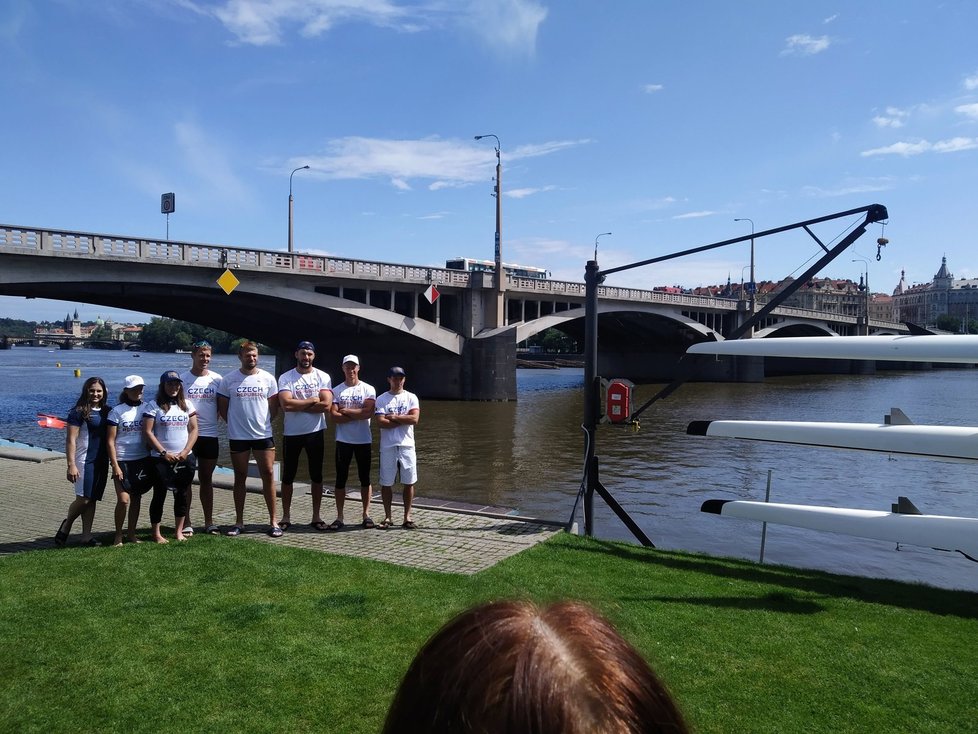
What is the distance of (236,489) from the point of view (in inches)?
330

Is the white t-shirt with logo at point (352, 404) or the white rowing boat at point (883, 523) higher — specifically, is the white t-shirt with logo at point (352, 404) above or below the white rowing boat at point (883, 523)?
above

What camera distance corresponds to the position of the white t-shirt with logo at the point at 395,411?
8.80 meters

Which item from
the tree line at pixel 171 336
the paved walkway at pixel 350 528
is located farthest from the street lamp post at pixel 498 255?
the tree line at pixel 171 336

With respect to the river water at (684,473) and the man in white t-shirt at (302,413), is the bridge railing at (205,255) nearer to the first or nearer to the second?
the river water at (684,473)

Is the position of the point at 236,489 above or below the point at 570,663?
below

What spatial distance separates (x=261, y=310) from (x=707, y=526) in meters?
26.4

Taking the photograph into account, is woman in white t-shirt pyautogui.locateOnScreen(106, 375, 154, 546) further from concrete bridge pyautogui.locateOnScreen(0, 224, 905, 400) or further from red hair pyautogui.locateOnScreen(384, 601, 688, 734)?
concrete bridge pyautogui.locateOnScreen(0, 224, 905, 400)

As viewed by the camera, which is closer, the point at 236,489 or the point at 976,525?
the point at 976,525

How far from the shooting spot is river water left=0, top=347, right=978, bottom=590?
1124 centimetres

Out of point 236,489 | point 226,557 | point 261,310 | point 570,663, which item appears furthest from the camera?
point 261,310

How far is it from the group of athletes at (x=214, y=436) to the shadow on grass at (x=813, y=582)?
2.64m

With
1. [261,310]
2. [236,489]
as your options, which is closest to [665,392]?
[236,489]

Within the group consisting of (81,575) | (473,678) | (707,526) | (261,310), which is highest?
(261,310)

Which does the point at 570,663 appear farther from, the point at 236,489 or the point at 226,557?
the point at 236,489
